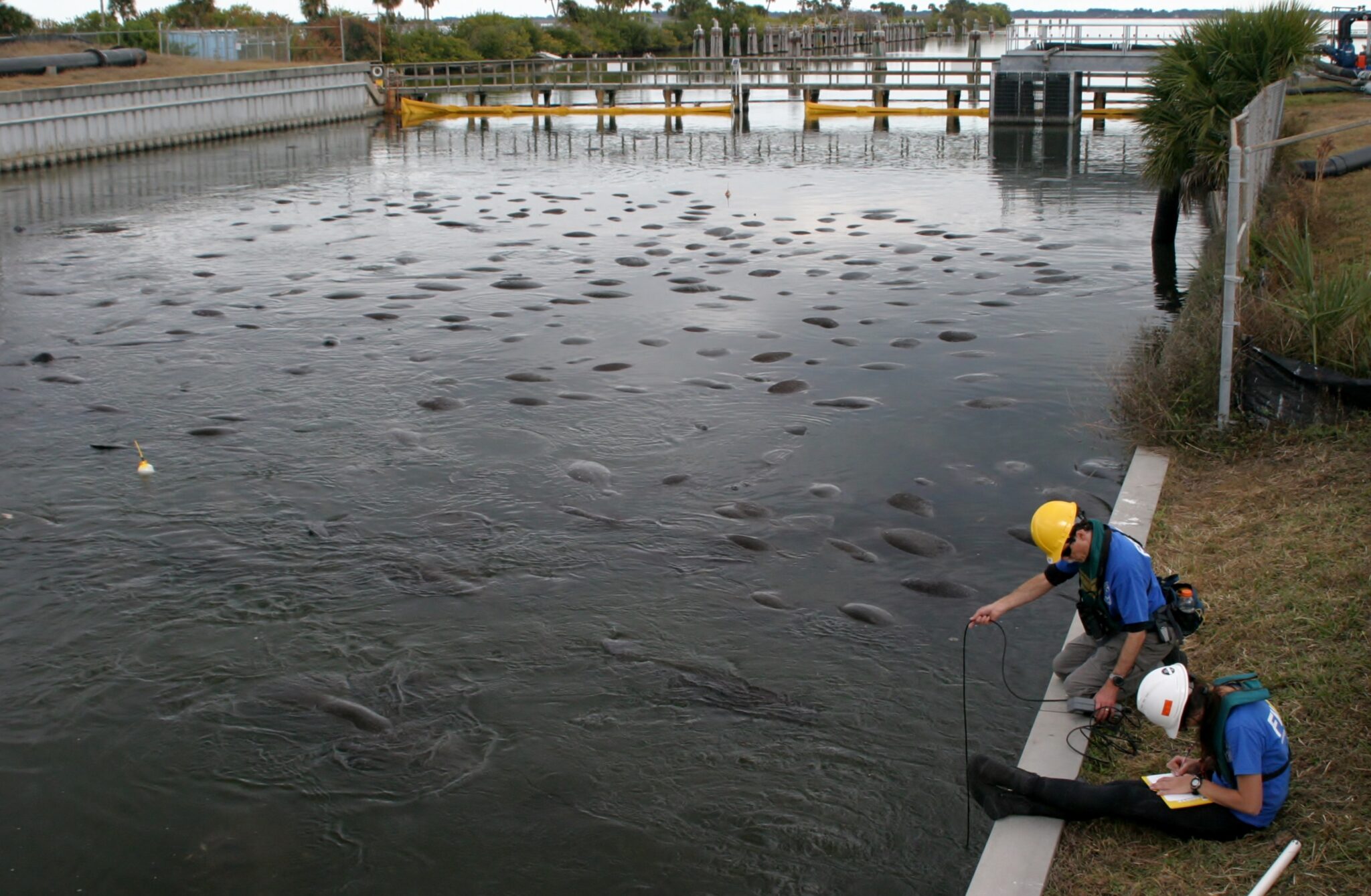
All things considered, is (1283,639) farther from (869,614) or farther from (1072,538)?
(869,614)

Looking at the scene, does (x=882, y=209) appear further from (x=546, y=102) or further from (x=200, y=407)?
(x=546, y=102)

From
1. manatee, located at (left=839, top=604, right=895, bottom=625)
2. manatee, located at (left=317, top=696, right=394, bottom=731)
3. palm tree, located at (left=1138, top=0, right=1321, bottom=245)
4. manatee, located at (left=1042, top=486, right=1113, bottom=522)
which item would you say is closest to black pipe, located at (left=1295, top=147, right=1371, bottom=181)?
palm tree, located at (left=1138, top=0, right=1321, bottom=245)

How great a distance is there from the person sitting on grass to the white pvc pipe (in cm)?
20

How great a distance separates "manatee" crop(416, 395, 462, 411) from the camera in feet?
38.7

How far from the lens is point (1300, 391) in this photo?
909cm

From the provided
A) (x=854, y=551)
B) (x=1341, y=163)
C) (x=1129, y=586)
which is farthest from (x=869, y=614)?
(x=1341, y=163)

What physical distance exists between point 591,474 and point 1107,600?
4.97m

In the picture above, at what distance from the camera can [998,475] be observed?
9938mm

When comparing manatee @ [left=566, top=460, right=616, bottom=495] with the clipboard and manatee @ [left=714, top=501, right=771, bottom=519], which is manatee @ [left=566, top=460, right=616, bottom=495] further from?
the clipboard

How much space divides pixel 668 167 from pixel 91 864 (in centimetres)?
2710

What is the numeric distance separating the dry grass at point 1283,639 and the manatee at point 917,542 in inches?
54.5

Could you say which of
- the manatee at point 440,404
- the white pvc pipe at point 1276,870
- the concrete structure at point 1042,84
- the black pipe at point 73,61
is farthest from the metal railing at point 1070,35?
the white pvc pipe at point 1276,870

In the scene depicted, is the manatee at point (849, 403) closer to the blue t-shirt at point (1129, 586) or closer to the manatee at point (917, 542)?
the manatee at point (917, 542)

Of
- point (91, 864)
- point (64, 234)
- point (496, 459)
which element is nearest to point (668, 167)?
point (64, 234)
